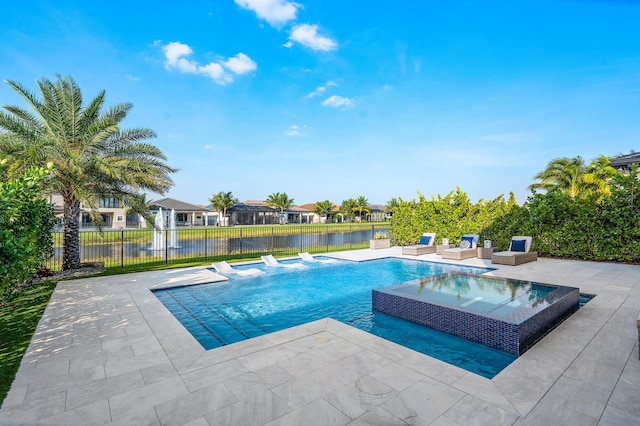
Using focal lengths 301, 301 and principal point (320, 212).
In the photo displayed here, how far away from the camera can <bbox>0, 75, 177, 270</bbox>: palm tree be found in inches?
343

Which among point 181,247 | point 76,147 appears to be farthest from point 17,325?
point 181,247

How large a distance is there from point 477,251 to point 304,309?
31.9 ft

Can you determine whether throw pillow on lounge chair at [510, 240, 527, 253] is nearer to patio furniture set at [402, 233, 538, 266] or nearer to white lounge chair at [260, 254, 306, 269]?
patio furniture set at [402, 233, 538, 266]

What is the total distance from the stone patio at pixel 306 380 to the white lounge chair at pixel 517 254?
5.49 m

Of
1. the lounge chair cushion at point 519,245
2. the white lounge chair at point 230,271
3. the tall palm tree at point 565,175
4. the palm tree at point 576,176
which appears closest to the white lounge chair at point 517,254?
the lounge chair cushion at point 519,245

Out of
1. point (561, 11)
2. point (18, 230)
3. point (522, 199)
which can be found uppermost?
point (561, 11)

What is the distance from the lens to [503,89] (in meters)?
15.5

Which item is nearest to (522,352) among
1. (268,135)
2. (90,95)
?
(90,95)

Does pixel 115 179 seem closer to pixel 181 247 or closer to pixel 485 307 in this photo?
pixel 485 307

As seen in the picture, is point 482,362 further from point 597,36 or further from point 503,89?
point 503,89

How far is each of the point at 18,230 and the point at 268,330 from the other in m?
3.82

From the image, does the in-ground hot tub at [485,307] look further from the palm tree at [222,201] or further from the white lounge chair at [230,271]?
the palm tree at [222,201]

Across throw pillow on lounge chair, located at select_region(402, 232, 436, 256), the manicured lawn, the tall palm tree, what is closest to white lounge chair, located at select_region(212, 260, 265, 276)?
the manicured lawn

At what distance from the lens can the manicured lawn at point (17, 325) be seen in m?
3.68
